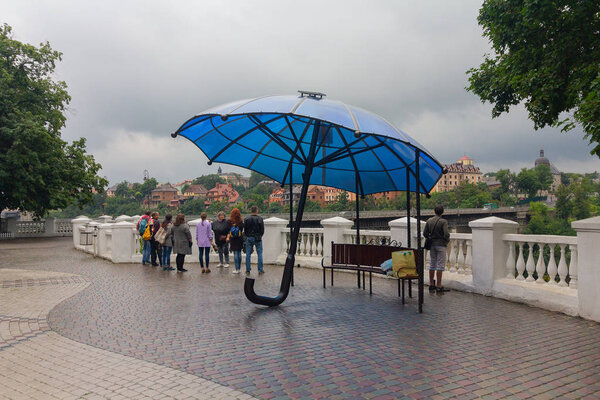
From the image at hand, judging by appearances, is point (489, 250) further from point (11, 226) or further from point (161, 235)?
point (11, 226)

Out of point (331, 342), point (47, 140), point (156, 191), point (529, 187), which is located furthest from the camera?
point (156, 191)

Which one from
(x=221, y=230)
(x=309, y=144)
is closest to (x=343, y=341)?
(x=309, y=144)

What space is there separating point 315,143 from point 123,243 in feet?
32.6

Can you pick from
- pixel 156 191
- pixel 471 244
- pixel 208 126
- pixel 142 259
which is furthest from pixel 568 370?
pixel 156 191

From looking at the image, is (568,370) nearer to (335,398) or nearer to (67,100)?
(335,398)

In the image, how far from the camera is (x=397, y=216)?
71.8m

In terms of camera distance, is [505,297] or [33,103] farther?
[33,103]

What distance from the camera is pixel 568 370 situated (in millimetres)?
4641

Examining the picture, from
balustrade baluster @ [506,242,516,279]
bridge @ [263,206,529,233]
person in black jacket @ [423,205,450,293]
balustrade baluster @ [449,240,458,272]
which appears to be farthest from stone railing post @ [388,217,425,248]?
bridge @ [263,206,529,233]

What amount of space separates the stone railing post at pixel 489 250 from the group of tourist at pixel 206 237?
5.43 m

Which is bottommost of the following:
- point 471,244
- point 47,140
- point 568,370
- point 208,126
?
point 568,370

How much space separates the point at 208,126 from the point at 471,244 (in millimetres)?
5866

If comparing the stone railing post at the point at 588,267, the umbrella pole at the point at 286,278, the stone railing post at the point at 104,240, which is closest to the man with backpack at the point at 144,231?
the stone railing post at the point at 104,240

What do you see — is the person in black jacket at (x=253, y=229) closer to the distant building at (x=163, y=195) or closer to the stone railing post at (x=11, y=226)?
the stone railing post at (x=11, y=226)
